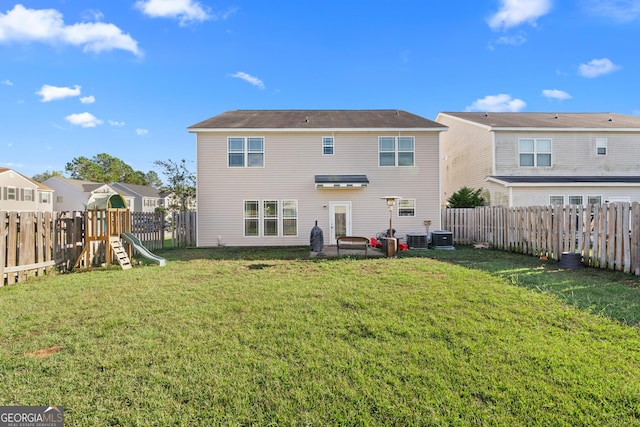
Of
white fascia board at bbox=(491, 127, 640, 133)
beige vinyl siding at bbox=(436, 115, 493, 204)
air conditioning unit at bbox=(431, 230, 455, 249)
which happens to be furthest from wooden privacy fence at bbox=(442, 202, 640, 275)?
white fascia board at bbox=(491, 127, 640, 133)

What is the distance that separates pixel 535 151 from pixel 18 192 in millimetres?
49488

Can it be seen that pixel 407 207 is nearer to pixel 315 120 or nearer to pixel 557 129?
pixel 315 120

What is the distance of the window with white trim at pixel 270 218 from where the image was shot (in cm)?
1438

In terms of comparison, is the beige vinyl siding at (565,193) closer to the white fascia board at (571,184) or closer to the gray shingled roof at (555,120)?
the white fascia board at (571,184)

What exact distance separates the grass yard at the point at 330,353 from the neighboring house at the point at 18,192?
37.1 m

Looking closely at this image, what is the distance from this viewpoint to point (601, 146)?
17.1 metres

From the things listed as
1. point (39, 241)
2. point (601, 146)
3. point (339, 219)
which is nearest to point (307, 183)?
point (339, 219)

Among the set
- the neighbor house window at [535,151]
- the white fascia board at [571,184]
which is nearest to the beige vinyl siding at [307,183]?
the white fascia board at [571,184]

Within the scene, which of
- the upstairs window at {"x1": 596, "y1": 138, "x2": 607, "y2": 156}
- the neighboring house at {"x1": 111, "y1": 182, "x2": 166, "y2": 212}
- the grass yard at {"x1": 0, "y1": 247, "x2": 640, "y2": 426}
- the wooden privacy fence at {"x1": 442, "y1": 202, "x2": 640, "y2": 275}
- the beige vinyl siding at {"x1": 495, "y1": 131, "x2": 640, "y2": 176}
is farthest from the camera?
the neighboring house at {"x1": 111, "y1": 182, "x2": 166, "y2": 212}

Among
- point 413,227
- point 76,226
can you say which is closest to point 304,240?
point 413,227

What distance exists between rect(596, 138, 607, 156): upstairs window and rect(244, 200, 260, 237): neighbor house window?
19662mm

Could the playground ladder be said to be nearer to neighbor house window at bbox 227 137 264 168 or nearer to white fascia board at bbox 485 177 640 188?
neighbor house window at bbox 227 137 264 168

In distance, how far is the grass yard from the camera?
2480 mm

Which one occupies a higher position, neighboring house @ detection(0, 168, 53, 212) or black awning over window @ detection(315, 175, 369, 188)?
neighboring house @ detection(0, 168, 53, 212)
